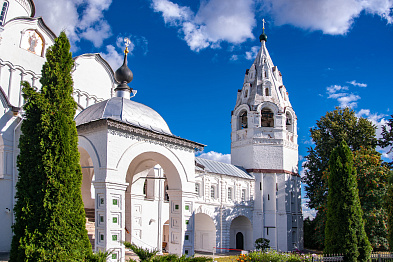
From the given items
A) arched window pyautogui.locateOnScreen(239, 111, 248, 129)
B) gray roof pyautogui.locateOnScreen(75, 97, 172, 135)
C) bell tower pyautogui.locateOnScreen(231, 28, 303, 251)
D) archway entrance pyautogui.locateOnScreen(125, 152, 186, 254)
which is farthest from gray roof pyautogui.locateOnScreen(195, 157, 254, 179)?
gray roof pyautogui.locateOnScreen(75, 97, 172, 135)

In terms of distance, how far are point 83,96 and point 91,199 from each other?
18.5ft

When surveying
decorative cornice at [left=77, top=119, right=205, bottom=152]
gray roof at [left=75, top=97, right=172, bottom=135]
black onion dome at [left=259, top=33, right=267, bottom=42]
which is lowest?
decorative cornice at [left=77, top=119, right=205, bottom=152]

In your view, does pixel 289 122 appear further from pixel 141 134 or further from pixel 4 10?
pixel 4 10

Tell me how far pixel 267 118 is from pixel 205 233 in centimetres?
965

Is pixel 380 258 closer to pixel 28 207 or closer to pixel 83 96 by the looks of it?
pixel 28 207

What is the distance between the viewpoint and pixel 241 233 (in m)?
26.4

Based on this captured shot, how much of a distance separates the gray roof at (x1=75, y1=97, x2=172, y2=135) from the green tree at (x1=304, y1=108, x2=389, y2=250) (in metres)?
13.1

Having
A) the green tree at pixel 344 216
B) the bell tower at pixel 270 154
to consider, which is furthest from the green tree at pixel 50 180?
the bell tower at pixel 270 154

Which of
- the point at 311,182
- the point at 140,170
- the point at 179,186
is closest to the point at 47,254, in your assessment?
the point at 179,186

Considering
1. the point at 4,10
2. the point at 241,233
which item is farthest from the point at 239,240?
the point at 4,10

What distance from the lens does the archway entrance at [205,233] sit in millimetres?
23513

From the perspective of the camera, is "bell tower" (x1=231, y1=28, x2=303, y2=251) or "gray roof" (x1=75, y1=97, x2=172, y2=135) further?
"bell tower" (x1=231, y1=28, x2=303, y2=251)

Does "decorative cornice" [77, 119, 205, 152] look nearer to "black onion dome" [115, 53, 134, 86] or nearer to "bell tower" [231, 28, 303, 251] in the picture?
"black onion dome" [115, 53, 134, 86]

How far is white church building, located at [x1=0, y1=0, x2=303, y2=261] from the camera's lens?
36.7ft
